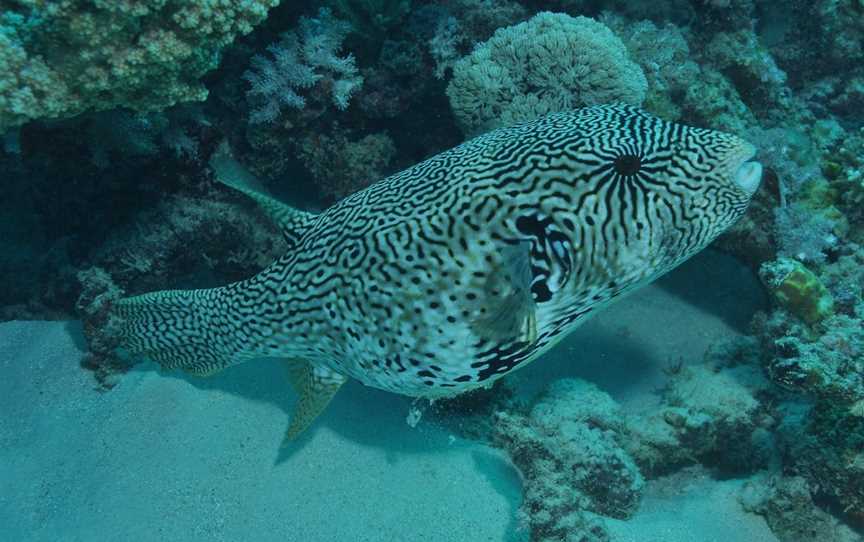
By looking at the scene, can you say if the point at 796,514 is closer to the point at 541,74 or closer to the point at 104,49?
the point at 541,74

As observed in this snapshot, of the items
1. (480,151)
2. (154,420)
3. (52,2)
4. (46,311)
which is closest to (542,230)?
(480,151)

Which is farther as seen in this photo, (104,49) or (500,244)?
(104,49)

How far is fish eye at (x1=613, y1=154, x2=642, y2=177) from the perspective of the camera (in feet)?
10.2

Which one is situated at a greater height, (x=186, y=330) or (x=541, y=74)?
(x=541, y=74)

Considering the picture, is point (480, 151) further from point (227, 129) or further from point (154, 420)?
point (154, 420)

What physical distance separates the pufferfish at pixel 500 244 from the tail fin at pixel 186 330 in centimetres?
46

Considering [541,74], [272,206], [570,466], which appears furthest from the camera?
[541,74]

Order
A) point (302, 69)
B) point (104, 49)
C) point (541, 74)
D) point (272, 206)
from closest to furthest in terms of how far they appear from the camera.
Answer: point (104, 49) < point (272, 206) < point (541, 74) < point (302, 69)

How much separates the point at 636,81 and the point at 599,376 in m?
3.29

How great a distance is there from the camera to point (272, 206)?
411cm

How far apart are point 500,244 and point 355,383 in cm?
306

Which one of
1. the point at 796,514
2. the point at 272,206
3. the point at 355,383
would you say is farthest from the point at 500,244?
the point at 796,514

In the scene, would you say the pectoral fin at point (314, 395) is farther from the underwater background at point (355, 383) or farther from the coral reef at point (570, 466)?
the coral reef at point (570, 466)

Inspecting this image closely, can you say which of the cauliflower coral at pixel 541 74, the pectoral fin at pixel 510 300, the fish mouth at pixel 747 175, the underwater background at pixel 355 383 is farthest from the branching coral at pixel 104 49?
the fish mouth at pixel 747 175
